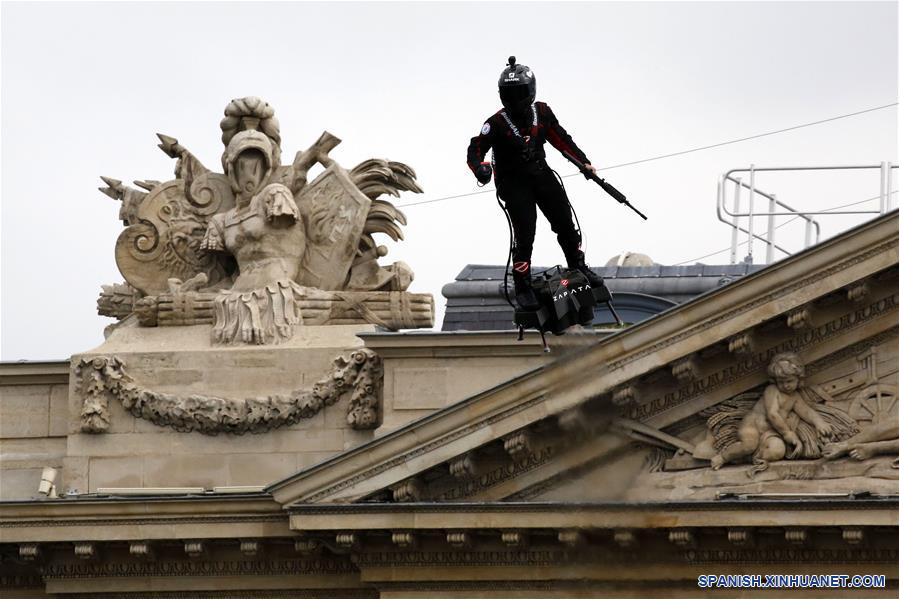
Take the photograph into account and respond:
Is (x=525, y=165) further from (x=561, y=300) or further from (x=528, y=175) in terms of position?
(x=561, y=300)

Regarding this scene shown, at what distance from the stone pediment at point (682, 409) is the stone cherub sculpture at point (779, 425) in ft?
0.09

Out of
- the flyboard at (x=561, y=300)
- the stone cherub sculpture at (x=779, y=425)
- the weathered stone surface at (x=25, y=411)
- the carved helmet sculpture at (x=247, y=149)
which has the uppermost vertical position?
the carved helmet sculpture at (x=247, y=149)

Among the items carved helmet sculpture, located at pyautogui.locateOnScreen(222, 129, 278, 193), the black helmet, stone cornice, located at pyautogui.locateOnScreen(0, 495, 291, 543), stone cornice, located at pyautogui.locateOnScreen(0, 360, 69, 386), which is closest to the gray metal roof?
carved helmet sculpture, located at pyautogui.locateOnScreen(222, 129, 278, 193)

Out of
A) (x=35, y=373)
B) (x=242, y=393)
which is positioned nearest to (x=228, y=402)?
(x=242, y=393)

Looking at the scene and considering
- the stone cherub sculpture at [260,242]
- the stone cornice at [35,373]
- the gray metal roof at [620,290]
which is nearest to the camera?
the stone cherub sculpture at [260,242]

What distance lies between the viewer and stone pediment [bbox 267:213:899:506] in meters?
41.2

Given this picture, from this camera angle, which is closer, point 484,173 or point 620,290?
point 484,173

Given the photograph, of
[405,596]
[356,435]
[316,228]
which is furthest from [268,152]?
[405,596]

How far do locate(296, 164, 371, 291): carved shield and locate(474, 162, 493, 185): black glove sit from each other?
1116 cm

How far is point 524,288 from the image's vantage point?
37.1 metres

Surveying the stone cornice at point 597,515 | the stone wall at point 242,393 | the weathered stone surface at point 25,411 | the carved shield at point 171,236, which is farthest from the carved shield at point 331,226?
the stone cornice at point 597,515

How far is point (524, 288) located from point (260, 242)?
10.0 m

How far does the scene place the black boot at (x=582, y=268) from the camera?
37.3 metres

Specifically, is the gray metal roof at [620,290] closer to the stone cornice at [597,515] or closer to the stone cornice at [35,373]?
the stone cornice at [35,373]
